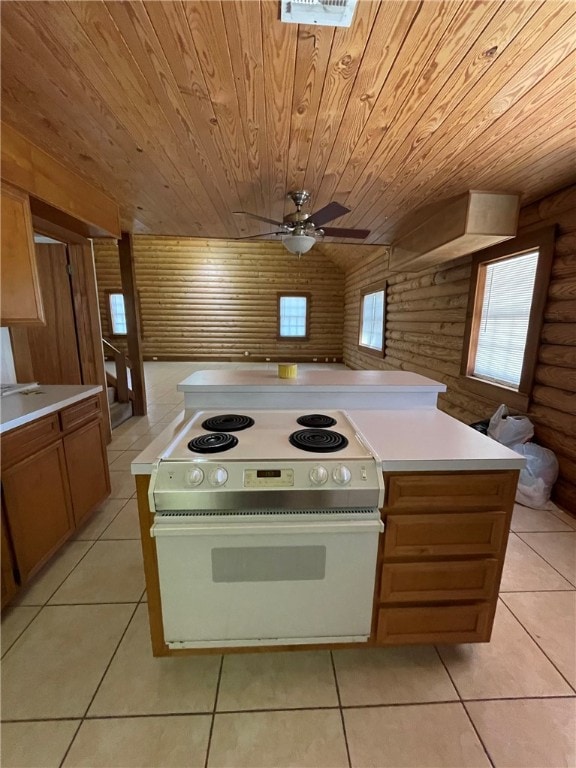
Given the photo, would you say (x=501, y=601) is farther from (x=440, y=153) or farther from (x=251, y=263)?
(x=251, y=263)

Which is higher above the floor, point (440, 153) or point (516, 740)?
point (440, 153)

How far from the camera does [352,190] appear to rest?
255cm

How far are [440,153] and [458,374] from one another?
7.48ft

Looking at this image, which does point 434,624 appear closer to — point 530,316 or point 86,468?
point 86,468

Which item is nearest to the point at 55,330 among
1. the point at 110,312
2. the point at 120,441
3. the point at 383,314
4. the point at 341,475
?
the point at 120,441

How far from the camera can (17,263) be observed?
171 cm

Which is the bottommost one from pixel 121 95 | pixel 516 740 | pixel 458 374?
pixel 516 740

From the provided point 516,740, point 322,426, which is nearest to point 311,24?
point 322,426

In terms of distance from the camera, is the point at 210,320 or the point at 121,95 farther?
the point at 210,320

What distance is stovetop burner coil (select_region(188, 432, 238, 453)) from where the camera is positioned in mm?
1193

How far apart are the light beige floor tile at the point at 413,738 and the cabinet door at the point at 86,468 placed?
1.83 m

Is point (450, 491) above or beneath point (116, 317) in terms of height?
beneath

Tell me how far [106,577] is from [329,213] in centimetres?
277

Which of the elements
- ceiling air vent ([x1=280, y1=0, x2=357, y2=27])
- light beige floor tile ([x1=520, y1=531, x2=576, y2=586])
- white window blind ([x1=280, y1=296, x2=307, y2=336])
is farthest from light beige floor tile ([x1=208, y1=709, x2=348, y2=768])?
white window blind ([x1=280, y1=296, x2=307, y2=336])
